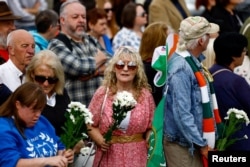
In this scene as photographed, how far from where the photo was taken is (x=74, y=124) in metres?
8.95

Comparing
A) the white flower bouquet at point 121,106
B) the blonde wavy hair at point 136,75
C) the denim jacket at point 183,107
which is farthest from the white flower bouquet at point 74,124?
the blonde wavy hair at point 136,75

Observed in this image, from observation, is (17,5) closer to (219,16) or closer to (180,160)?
(219,16)

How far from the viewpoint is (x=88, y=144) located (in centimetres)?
1002

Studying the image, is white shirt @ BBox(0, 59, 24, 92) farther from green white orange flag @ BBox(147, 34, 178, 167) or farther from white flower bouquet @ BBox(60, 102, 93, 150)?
green white orange flag @ BBox(147, 34, 178, 167)

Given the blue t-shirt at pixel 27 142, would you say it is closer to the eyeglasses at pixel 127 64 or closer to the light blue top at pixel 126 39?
the eyeglasses at pixel 127 64

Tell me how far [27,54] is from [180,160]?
5.90ft

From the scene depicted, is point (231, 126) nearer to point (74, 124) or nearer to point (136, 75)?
point (136, 75)

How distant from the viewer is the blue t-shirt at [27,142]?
324 inches

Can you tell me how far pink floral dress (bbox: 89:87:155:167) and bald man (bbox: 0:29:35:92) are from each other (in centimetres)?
76

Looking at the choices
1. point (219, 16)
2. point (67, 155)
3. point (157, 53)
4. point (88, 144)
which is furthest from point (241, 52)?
point (219, 16)

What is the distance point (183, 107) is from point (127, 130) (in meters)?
0.71

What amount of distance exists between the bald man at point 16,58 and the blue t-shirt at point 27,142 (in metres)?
1.05

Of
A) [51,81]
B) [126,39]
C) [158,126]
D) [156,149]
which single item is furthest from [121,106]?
[126,39]

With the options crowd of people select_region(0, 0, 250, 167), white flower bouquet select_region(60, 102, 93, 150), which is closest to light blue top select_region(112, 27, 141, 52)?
crowd of people select_region(0, 0, 250, 167)
